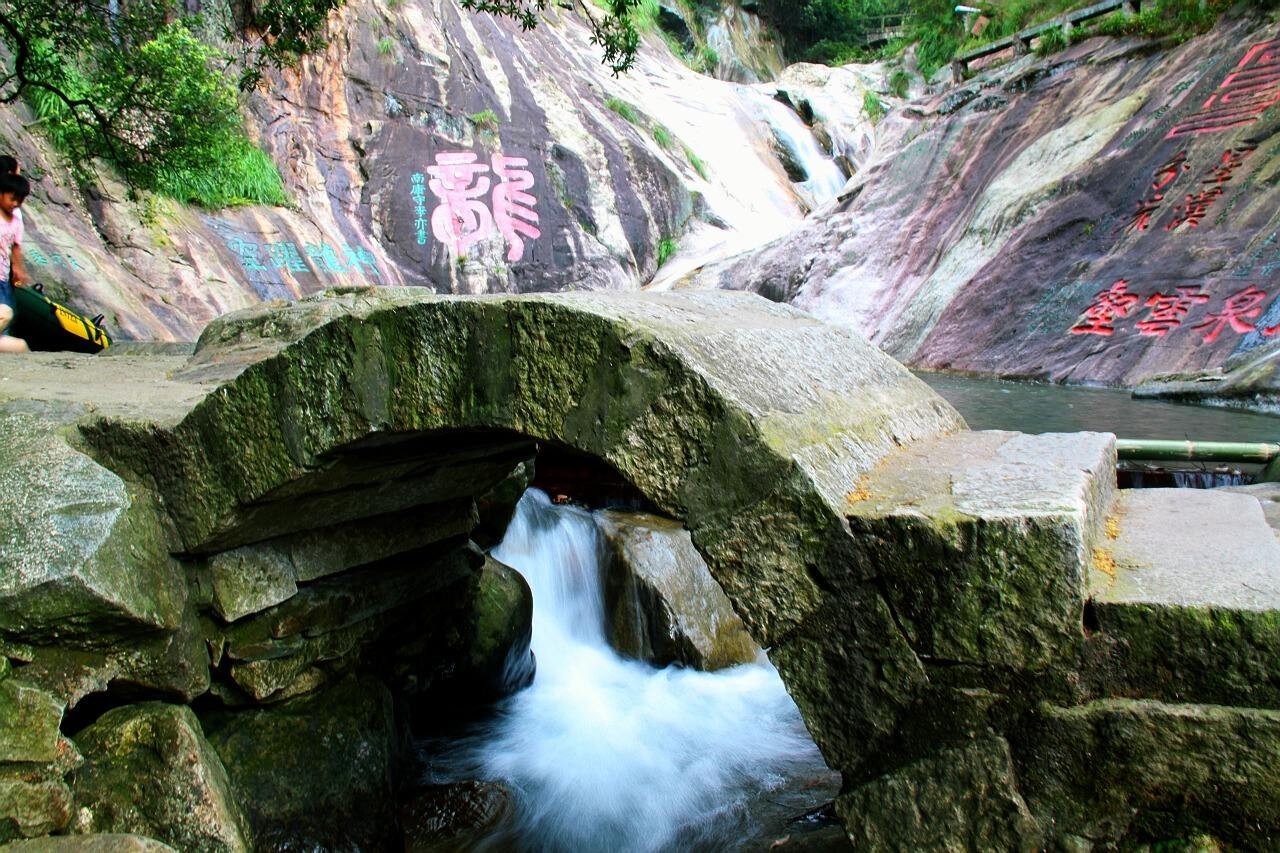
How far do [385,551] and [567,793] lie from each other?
139 centimetres

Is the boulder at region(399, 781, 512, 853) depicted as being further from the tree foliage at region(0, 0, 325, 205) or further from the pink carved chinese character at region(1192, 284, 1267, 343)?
the pink carved chinese character at region(1192, 284, 1267, 343)

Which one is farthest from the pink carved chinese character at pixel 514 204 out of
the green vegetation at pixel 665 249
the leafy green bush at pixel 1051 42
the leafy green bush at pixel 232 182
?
the leafy green bush at pixel 1051 42

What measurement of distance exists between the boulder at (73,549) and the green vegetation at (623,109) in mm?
17481

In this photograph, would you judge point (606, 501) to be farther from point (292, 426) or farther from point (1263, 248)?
point (1263, 248)

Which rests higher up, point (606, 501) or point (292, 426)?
point (292, 426)

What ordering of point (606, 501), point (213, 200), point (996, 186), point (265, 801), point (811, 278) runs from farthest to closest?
1. point (811, 278)
2. point (996, 186)
3. point (213, 200)
4. point (606, 501)
5. point (265, 801)

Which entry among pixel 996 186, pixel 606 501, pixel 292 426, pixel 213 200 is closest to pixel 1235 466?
pixel 606 501

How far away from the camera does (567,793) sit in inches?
145

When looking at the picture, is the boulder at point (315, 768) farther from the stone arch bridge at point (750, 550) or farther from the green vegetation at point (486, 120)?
the green vegetation at point (486, 120)

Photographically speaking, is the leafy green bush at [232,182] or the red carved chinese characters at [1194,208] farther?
the leafy green bush at [232,182]

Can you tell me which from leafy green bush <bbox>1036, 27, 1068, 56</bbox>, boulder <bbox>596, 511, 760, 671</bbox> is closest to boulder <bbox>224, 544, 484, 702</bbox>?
boulder <bbox>596, 511, 760, 671</bbox>

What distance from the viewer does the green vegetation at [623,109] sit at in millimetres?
18641

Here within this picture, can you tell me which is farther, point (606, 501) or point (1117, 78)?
point (1117, 78)

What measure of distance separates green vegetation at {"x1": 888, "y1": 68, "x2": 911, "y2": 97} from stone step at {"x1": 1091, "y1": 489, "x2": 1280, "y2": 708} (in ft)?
83.2
